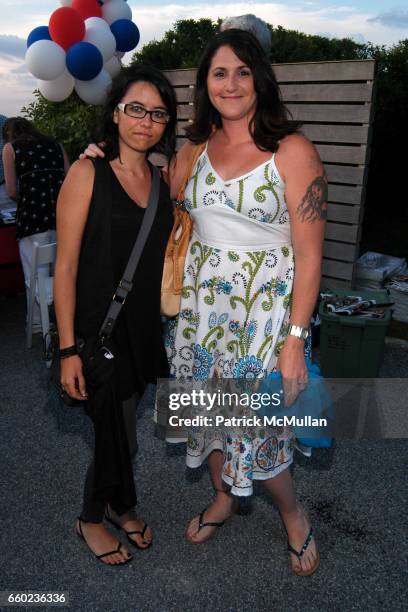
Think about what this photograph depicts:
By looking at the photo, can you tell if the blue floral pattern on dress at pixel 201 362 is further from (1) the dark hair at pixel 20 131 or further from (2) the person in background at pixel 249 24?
(1) the dark hair at pixel 20 131

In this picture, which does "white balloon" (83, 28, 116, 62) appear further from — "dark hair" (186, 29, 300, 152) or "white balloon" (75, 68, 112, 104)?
"dark hair" (186, 29, 300, 152)

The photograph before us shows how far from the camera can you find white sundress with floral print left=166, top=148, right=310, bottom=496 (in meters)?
2.10

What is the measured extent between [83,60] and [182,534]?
545 cm

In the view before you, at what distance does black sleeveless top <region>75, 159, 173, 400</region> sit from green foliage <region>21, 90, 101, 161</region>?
24.8ft

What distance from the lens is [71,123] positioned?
958 cm

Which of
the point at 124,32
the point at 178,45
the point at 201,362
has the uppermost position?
the point at 178,45

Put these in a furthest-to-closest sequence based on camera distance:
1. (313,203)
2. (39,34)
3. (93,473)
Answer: (39,34)
(93,473)
(313,203)

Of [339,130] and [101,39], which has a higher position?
[101,39]

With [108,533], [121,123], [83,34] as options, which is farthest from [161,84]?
[83,34]

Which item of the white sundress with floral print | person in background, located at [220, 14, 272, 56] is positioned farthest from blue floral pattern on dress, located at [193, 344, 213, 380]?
person in background, located at [220, 14, 272, 56]

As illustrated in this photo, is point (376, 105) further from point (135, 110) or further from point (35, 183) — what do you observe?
point (135, 110)

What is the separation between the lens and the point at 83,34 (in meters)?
6.48

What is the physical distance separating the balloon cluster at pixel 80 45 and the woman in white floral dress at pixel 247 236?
13.7 ft

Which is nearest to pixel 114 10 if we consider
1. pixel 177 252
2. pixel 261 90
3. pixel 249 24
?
pixel 249 24
